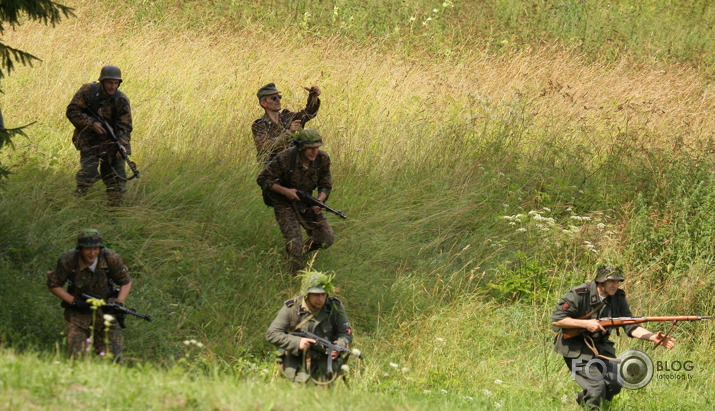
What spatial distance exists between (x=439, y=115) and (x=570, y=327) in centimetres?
588

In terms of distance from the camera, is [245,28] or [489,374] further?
[245,28]

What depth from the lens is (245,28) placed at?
15.9 m

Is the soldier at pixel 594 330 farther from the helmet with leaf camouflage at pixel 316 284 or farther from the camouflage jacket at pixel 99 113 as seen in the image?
the camouflage jacket at pixel 99 113

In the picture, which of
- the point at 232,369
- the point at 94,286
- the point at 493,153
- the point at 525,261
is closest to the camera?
the point at 94,286

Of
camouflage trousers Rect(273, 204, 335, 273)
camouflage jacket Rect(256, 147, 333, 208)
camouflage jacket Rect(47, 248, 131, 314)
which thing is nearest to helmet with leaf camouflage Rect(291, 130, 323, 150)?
camouflage jacket Rect(256, 147, 333, 208)

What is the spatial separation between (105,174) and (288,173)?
217 centimetres

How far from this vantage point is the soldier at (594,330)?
8359 millimetres

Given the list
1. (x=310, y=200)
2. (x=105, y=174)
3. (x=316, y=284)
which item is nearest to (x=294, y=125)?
(x=310, y=200)

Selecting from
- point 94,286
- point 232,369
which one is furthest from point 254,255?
point 94,286

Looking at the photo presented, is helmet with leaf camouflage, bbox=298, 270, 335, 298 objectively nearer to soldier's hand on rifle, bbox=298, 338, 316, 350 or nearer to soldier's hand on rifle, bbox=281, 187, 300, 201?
soldier's hand on rifle, bbox=298, 338, 316, 350

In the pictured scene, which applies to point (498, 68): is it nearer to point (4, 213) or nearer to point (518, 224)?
point (518, 224)

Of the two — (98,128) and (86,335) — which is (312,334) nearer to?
(86,335)

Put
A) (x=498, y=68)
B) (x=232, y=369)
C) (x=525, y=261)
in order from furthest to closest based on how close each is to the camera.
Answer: (x=498, y=68) < (x=525, y=261) < (x=232, y=369)

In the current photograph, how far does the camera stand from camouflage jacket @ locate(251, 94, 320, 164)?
11.0 meters
